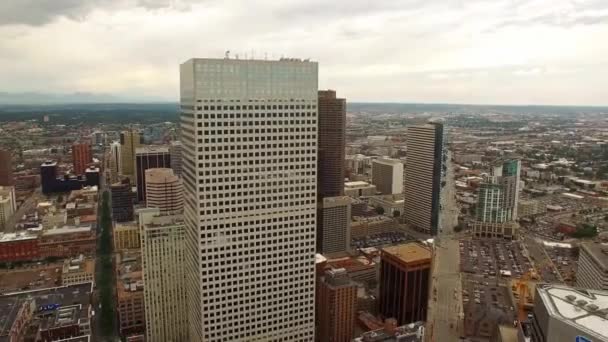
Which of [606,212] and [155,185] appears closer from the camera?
[155,185]

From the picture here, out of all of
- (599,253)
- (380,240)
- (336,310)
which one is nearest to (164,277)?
(336,310)

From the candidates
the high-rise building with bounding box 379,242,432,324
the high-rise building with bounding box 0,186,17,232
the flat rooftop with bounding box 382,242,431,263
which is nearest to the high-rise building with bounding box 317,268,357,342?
the high-rise building with bounding box 379,242,432,324

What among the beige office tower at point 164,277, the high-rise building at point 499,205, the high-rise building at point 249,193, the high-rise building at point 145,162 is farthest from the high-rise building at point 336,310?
the high-rise building at point 145,162

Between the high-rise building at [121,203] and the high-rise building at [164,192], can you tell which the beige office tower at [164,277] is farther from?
the high-rise building at [121,203]

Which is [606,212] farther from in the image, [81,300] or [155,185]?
[81,300]

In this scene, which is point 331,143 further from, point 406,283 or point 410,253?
point 406,283

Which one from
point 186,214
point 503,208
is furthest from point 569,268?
point 186,214
